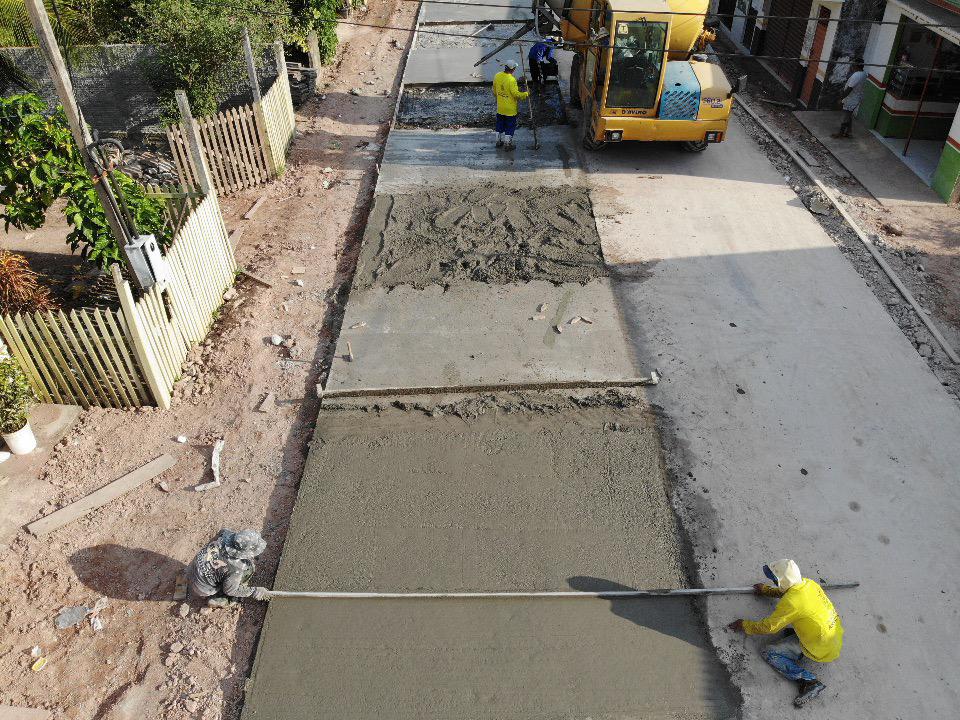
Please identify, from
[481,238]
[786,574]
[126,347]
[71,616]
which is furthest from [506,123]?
[71,616]

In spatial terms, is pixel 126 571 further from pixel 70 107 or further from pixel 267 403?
pixel 70 107

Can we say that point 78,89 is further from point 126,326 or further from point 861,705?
point 861,705

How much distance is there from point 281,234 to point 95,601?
6.87m

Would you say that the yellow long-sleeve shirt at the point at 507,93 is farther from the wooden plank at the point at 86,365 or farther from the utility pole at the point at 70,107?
the wooden plank at the point at 86,365

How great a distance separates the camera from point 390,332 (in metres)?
9.20

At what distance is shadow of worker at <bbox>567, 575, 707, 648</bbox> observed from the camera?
5.84m

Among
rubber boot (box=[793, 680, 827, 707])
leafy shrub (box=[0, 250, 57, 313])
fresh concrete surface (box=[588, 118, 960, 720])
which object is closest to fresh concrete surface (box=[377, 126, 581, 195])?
fresh concrete surface (box=[588, 118, 960, 720])

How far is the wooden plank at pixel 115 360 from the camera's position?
7.29m

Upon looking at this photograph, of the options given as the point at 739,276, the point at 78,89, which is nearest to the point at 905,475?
the point at 739,276

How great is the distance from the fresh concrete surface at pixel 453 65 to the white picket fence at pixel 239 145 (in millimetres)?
4809

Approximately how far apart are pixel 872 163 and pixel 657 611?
11587 millimetres

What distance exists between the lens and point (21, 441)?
7340 mm

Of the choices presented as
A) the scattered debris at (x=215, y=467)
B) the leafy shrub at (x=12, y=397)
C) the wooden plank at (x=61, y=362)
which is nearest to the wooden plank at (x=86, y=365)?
the wooden plank at (x=61, y=362)

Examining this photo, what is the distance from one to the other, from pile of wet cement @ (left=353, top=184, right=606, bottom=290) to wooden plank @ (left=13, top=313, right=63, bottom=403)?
13.3ft
